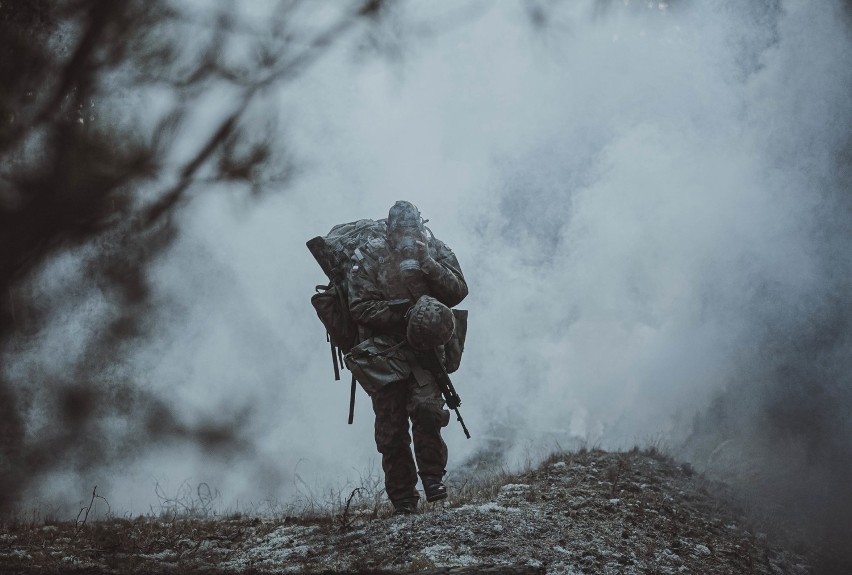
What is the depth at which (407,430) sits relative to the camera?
4750 mm

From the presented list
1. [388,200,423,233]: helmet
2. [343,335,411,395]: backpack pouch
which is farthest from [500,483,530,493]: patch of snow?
Result: [388,200,423,233]: helmet

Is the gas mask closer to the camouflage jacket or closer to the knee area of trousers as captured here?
the camouflage jacket

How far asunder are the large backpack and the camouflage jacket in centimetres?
11

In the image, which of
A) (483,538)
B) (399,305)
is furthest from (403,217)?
(483,538)

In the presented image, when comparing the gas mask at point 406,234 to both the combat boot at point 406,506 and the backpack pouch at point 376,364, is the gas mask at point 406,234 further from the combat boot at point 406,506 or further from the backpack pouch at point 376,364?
the combat boot at point 406,506

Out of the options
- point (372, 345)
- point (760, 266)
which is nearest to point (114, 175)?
point (372, 345)

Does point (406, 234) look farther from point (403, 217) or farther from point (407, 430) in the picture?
point (407, 430)

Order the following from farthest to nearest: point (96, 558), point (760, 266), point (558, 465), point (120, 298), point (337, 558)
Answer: point (120, 298), point (760, 266), point (558, 465), point (96, 558), point (337, 558)

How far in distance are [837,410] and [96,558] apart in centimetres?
675

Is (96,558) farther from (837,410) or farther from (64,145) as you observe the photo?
(837,410)

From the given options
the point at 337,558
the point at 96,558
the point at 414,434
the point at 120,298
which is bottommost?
the point at 337,558

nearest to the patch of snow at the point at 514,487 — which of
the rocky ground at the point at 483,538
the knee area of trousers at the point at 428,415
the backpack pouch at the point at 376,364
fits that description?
the rocky ground at the point at 483,538

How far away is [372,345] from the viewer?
4.67 meters

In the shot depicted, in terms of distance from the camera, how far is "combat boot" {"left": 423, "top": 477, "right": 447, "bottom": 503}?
14.7ft
